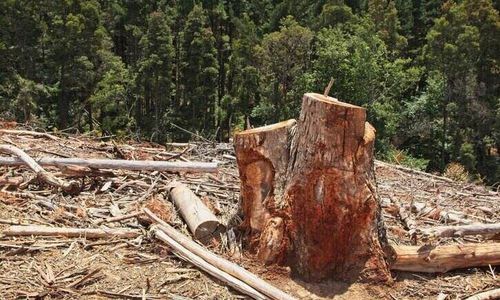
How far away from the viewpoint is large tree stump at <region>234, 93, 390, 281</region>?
4.59m

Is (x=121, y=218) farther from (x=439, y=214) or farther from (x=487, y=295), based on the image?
(x=439, y=214)

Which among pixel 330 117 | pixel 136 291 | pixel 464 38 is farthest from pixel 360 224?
pixel 464 38

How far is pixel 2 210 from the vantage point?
5.51 m

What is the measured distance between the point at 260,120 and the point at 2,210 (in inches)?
1008

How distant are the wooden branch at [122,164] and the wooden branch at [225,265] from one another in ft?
4.92

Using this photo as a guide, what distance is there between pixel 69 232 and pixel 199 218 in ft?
3.74

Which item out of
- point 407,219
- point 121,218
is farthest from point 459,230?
point 121,218

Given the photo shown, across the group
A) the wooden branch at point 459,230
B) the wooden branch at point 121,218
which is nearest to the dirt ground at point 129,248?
the wooden branch at point 121,218

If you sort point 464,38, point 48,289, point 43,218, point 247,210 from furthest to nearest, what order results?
Result: 1. point 464,38
2. point 43,218
3. point 247,210
4. point 48,289

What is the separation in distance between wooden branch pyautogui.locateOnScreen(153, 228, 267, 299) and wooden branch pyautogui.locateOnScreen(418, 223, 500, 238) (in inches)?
69.5

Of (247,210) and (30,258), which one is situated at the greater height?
(247,210)

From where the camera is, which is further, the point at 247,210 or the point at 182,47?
the point at 182,47

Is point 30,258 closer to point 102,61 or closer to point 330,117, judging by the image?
point 330,117

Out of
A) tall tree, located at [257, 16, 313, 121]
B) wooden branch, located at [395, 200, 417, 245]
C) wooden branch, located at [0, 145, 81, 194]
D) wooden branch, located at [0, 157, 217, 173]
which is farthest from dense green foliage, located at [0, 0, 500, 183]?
wooden branch, located at [0, 145, 81, 194]
